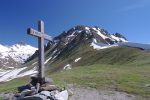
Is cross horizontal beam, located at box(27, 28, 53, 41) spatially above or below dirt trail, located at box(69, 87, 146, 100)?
above

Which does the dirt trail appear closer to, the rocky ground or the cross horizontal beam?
the rocky ground

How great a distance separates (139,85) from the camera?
3494 cm

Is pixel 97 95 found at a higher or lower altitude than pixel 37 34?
lower

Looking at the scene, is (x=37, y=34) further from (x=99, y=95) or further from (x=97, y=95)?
(x=99, y=95)

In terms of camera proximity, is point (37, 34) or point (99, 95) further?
point (99, 95)

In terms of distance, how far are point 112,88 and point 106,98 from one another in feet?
18.0

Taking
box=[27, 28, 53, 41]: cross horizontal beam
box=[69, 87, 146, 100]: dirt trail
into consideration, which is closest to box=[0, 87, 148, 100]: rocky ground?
box=[69, 87, 146, 100]: dirt trail

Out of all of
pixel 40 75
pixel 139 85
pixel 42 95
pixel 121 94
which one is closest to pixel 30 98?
pixel 42 95

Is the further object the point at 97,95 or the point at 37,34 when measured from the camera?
the point at 97,95

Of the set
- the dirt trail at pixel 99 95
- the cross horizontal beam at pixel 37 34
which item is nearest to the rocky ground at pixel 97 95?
the dirt trail at pixel 99 95

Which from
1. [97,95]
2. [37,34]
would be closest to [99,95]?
[97,95]

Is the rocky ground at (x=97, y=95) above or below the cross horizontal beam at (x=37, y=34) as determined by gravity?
below

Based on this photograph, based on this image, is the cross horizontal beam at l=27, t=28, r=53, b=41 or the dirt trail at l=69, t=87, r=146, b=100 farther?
the dirt trail at l=69, t=87, r=146, b=100

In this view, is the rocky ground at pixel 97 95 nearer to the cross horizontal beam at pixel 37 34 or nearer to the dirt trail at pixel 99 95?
the dirt trail at pixel 99 95
